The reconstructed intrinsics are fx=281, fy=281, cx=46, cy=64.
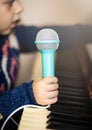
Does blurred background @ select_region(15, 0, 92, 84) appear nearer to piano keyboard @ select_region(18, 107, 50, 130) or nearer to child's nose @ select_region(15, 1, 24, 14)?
child's nose @ select_region(15, 1, 24, 14)

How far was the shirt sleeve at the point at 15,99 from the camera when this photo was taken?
1.98ft

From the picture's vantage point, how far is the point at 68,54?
84cm

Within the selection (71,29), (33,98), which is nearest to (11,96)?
(33,98)

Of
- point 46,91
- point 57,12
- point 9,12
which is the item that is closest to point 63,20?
point 57,12

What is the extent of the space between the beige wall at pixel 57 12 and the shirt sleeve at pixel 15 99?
0.72 ft

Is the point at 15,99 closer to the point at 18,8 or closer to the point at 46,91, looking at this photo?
the point at 46,91

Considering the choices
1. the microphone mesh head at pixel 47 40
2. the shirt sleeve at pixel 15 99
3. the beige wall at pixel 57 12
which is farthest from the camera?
the beige wall at pixel 57 12

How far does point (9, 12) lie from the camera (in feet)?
2.40

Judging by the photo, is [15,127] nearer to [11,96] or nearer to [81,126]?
[11,96]

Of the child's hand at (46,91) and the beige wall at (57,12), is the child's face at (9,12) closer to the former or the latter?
the beige wall at (57,12)

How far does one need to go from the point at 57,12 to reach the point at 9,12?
12 cm

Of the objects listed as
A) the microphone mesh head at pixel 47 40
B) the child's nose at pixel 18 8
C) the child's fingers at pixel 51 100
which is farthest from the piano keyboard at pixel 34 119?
the child's nose at pixel 18 8

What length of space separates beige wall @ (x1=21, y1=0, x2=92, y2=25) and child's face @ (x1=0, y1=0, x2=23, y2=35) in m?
0.02

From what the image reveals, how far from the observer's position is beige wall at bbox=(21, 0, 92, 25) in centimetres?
70
